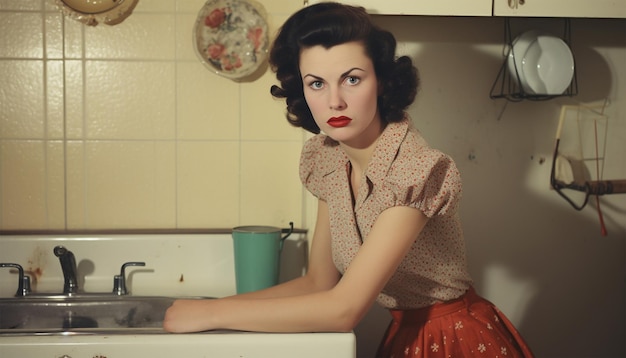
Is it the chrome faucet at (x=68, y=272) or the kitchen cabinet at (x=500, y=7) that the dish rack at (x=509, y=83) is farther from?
the chrome faucet at (x=68, y=272)

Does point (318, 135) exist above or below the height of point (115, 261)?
above

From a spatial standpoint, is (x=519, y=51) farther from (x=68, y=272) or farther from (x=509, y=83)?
(x=68, y=272)

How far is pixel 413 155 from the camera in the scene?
108 centimetres

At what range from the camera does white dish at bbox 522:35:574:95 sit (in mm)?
1533

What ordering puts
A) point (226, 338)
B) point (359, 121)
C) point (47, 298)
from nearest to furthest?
1. point (226, 338)
2. point (359, 121)
3. point (47, 298)

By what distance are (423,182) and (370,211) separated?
143 mm

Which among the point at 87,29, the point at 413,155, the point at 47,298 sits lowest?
the point at 47,298

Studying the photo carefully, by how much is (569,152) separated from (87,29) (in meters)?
1.29

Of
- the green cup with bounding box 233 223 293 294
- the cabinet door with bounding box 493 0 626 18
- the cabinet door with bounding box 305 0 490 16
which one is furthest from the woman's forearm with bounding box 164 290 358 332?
the cabinet door with bounding box 493 0 626 18

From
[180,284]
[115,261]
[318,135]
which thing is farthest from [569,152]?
[115,261]

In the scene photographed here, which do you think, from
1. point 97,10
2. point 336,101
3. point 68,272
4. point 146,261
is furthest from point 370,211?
point 97,10

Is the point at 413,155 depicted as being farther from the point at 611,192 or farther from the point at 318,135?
the point at 611,192

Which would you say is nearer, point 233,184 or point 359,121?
point 359,121

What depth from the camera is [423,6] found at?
1408 millimetres
